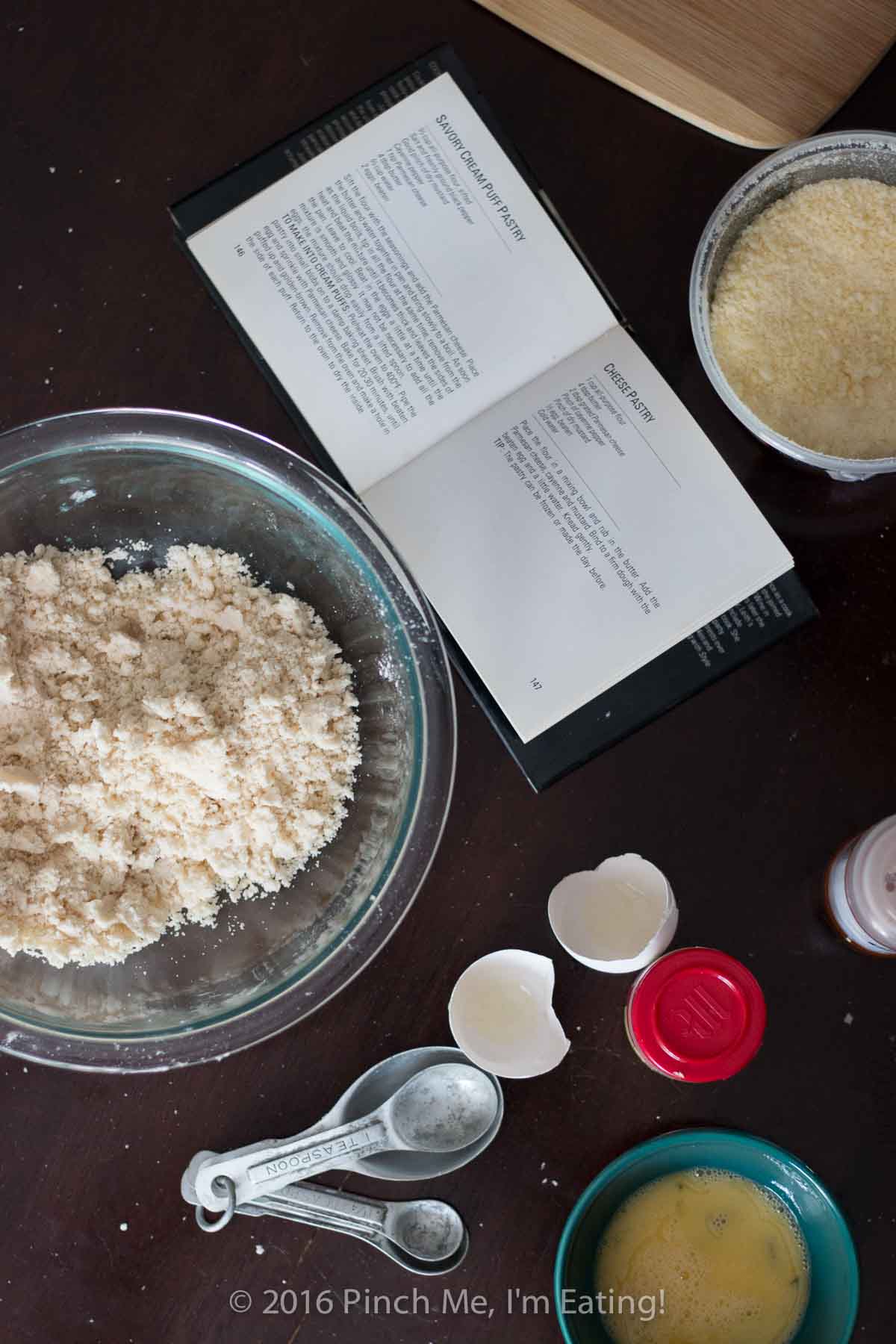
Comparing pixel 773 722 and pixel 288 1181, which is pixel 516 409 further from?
pixel 288 1181

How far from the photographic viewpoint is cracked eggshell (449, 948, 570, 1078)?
0.81 m

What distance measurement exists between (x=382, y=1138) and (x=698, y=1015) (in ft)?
0.90

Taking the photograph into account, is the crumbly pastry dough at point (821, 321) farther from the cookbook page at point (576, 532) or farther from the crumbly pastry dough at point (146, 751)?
the crumbly pastry dough at point (146, 751)

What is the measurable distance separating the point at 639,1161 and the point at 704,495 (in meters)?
0.55

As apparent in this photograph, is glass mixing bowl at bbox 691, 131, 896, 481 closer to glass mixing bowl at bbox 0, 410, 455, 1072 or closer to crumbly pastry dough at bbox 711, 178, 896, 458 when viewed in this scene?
crumbly pastry dough at bbox 711, 178, 896, 458

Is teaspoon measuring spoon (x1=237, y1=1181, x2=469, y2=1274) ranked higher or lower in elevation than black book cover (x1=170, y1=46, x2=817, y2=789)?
lower

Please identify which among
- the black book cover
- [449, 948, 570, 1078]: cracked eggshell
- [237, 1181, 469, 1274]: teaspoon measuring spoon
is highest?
the black book cover

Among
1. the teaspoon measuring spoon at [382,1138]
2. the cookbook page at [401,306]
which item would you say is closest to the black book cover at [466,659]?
the cookbook page at [401,306]

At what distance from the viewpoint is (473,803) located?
840mm

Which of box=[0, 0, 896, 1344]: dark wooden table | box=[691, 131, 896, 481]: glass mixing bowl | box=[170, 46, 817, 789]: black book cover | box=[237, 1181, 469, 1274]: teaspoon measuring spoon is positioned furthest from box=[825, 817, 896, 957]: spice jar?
box=[237, 1181, 469, 1274]: teaspoon measuring spoon

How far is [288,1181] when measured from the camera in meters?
0.80

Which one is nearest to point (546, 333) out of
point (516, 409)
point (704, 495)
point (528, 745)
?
point (516, 409)

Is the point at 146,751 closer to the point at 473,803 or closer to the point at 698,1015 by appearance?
the point at 473,803

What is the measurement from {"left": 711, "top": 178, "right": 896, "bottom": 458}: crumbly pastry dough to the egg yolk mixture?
628 millimetres
